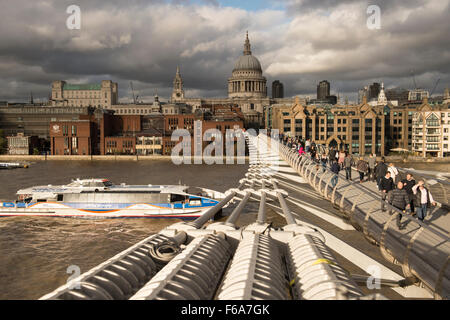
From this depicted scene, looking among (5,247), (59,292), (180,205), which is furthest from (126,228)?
(59,292)

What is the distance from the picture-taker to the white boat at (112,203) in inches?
1050

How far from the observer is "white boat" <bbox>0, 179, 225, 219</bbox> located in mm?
26672

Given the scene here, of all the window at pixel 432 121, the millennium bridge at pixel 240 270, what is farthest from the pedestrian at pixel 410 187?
the window at pixel 432 121

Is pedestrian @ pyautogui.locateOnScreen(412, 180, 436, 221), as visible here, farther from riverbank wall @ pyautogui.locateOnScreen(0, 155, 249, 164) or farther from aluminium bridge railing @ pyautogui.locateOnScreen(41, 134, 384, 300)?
riverbank wall @ pyautogui.locateOnScreen(0, 155, 249, 164)

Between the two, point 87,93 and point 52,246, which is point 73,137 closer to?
point 52,246

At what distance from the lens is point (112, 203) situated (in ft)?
89.1

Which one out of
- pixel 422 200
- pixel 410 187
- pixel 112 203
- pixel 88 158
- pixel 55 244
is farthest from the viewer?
pixel 88 158

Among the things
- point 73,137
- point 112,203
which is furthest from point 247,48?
point 112,203

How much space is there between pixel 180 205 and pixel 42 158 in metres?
69.5

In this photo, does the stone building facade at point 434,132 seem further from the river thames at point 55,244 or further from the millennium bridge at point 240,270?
the millennium bridge at point 240,270

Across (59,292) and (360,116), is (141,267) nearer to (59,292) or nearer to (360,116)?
(59,292)

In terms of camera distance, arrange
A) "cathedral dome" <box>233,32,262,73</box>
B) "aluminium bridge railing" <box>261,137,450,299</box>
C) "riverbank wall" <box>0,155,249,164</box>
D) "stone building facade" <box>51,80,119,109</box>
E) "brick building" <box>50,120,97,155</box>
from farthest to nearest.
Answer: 1. "stone building facade" <box>51,80,119,109</box>
2. "cathedral dome" <box>233,32,262,73</box>
3. "brick building" <box>50,120,97,155</box>
4. "riverbank wall" <box>0,155,249,164</box>
5. "aluminium bridge railing" <box>261,137,450,299</box>

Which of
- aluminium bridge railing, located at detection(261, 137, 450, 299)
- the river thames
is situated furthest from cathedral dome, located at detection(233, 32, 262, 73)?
aluminium bridge railing, located at detection(261, 137, 450, 299)

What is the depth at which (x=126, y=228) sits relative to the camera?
75.9 feet
